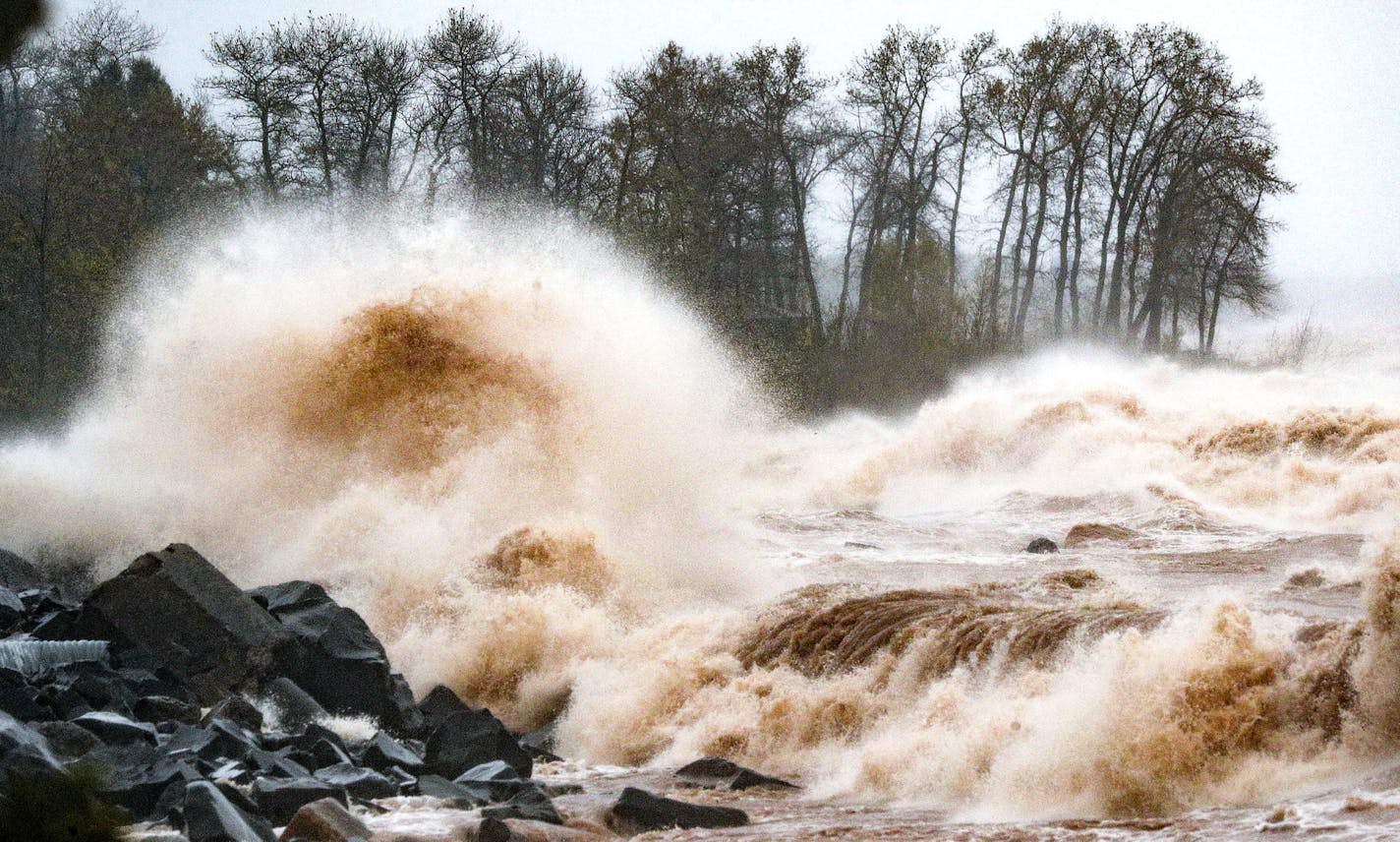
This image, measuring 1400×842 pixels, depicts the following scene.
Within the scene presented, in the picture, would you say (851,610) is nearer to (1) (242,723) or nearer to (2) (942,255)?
(1) (242,723)

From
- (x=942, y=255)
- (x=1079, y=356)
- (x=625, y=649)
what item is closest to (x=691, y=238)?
(x=942, y=255)

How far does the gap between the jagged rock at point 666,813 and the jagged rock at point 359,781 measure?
48.3 inches

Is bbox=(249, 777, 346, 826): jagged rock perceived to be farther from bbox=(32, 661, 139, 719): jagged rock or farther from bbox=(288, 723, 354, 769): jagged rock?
bbox=(32, 661, 139, 719): jagged rock

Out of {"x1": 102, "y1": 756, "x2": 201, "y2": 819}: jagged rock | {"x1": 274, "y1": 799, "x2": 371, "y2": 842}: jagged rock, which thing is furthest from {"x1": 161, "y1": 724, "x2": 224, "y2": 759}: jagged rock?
{"x1": 274, "y1": 799, "x2": 371, "y2": 842}: jagged rock

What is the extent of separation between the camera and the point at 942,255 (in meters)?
41.5

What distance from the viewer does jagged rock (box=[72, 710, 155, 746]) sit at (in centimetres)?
683

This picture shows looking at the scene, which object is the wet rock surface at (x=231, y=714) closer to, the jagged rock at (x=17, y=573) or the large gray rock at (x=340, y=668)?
the large gray rock at (x=340, y=668)

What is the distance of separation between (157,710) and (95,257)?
25.9 meters

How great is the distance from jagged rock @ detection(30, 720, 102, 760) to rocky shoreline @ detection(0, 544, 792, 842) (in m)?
0.01

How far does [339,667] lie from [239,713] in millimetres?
1311

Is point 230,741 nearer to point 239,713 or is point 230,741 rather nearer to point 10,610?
point 239,713

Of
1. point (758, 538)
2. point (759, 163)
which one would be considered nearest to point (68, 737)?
point (758, 538)

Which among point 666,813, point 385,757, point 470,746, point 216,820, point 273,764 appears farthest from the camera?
point 470,746

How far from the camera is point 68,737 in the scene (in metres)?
6.57
